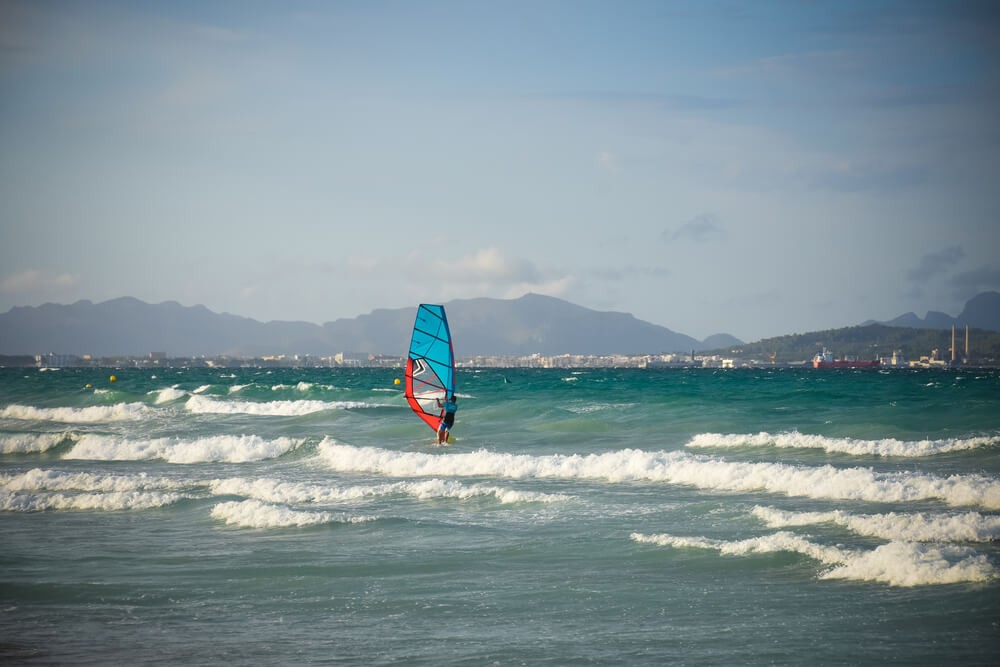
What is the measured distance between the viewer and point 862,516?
1195 centimetres

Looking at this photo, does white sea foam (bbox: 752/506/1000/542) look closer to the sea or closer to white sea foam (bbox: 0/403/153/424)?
the sea

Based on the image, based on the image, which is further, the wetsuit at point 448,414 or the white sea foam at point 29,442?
the white sea foam at point 29,442

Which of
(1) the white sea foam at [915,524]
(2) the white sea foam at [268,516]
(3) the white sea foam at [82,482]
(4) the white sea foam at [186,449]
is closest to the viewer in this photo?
(1) the white sea foam at [915,524]

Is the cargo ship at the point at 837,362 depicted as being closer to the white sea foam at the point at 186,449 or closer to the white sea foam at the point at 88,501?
the white sea foam at the point at 186,449

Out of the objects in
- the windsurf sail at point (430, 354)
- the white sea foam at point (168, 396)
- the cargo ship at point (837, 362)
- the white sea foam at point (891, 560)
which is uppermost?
the windsurf sail at point (430, 354)

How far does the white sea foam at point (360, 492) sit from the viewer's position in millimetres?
15070

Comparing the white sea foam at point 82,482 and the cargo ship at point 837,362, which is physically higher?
the white sea foam at point 82,482

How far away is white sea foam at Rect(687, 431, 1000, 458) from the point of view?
19.8 metres

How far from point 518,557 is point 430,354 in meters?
13.0

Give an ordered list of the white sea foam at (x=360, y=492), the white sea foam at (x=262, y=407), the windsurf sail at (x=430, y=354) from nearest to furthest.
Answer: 1. the white sea foam at (x=360, y=492)
2. the windsurf sail at (x=430, y=354)
3. the white sea foam at (x=262, y=407)

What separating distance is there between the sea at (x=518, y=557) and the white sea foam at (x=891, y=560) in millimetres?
28

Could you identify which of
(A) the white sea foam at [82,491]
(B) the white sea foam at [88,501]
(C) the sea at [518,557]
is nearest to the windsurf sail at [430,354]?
(C) the sea at [518,557]

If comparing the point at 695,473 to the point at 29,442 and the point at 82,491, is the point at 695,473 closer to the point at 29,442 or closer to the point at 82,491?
the point at 82,491

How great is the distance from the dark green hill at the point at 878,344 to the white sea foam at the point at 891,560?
148427 mm
